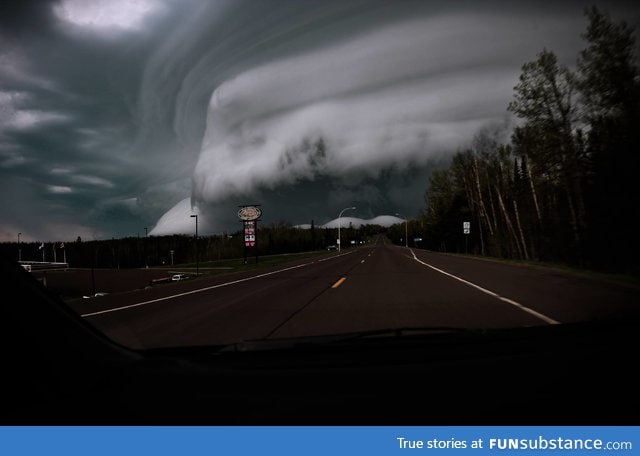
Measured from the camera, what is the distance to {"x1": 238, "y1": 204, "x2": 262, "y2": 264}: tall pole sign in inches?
1620

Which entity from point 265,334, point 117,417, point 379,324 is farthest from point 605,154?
point 117,417

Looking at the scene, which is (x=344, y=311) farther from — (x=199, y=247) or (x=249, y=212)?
(x=199, y=247)

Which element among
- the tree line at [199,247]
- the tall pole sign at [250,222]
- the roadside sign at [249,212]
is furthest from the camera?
the tree line at [199,247]

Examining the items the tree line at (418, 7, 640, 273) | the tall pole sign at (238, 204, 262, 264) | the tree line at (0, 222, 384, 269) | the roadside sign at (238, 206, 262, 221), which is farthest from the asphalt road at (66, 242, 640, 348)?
the tree line at (0, 222, 384, 269)

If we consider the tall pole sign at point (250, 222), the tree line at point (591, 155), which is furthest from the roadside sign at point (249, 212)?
the tree line at point (591, 155)

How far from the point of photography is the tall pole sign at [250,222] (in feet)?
135

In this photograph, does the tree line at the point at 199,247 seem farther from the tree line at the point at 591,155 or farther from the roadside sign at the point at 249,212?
the tree line at the point at 591,155

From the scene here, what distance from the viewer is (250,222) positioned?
42250 millimetres

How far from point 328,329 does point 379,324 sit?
97 centimetres

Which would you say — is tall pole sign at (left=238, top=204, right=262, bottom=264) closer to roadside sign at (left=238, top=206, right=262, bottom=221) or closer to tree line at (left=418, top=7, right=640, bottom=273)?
roadside sign at (left=238, top=206, right=262, bottom=221)

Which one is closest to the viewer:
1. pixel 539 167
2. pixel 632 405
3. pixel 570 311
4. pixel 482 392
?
pixel 632 405

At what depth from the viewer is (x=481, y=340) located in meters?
2.77

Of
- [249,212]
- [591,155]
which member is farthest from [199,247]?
[591,155]
